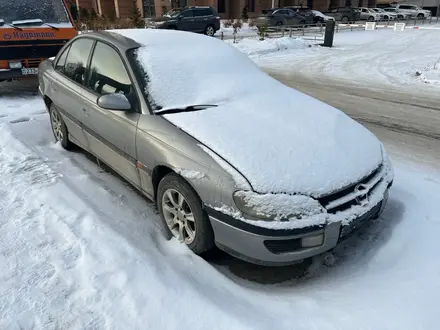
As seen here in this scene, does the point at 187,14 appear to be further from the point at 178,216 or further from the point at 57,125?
the point at 178,216

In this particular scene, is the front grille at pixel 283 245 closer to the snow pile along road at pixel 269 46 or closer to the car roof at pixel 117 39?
the car roof at pixel 117 39

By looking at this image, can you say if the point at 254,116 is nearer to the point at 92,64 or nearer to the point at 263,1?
the point at 92,64

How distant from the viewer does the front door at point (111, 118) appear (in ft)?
11.0

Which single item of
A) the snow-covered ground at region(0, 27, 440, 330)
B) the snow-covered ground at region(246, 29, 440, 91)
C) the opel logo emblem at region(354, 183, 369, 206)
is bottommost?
the snow-covered ground at region(246, 29, 440, 91)

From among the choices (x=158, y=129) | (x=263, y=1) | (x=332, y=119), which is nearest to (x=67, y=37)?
(x=158, y=129)

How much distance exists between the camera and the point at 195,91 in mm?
3490

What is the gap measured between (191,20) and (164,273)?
22.4m

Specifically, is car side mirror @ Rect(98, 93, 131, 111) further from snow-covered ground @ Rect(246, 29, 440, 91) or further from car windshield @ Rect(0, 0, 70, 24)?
snow-covered ground @ Rect(246, 29, 440, 91)

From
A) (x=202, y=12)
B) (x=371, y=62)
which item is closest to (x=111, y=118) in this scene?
(x=371, y=62)

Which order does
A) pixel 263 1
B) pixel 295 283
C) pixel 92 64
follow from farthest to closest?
1. pixel 263 1
2. pixel 92 64
3. pixel 295 283

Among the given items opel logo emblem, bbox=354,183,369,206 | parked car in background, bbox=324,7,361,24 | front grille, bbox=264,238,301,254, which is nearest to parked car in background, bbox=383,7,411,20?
parked car in background, bbox=324,7,361,24

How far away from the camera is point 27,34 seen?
25.5 feet

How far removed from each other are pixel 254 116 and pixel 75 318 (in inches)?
79.6

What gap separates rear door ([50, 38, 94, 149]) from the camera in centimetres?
417
